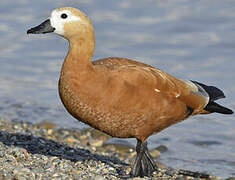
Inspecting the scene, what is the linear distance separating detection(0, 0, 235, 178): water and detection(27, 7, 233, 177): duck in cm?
236

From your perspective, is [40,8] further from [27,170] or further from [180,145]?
[27,170]

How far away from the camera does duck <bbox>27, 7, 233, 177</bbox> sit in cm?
632

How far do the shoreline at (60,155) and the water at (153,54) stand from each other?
2.08ft

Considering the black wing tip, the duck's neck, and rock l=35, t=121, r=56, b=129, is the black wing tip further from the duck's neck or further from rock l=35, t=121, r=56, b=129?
rock l=35, t=121, r=56, b=129

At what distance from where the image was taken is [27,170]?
607cm

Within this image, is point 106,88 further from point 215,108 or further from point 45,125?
point 45,125

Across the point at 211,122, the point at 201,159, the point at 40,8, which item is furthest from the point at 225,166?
the point at 40,8

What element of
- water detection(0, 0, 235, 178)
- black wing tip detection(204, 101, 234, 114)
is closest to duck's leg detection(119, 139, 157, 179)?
black wing tip detection(204, 101, 234, 114)

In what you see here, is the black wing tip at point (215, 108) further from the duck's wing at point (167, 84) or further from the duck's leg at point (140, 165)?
the duck's leg at point (140, 165)

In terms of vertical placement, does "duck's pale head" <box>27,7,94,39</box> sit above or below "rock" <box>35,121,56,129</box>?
above

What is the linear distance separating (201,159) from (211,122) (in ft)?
4.90

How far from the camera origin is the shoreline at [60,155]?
6.38 meters

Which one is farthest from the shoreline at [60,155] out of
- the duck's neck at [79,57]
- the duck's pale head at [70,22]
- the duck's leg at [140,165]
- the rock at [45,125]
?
the duck's pale head at [70,22]

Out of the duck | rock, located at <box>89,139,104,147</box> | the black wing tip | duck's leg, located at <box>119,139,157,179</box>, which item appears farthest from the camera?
rock, located at <box>89,139,104,147</box>
